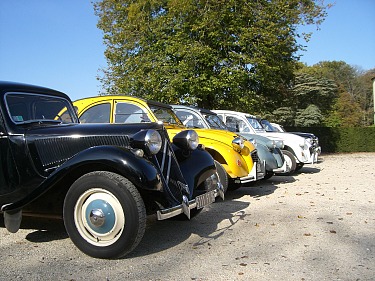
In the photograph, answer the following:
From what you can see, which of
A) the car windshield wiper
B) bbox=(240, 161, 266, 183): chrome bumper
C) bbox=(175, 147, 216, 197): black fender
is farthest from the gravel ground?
the car windshield wiper

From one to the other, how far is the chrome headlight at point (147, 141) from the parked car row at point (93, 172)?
11 mm

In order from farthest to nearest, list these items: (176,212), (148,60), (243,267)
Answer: (148,60), (176,212), (243,267)

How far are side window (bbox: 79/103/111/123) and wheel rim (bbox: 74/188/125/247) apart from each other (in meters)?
3.38

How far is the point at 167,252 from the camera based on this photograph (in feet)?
13.4

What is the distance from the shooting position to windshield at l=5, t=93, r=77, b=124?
14.7 feet

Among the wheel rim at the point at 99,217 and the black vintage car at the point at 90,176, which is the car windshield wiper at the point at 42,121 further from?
the wheel rim at the point at 99,217

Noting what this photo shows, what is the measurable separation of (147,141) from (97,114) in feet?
11.6

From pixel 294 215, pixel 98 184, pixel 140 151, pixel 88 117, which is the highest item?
pixel 88 117

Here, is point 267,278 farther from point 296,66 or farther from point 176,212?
point 296,66

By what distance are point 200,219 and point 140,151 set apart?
2157 mm

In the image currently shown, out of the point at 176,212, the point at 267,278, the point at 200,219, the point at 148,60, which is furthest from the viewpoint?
the point at 148,60

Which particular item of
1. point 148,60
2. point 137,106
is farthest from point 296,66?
point 137,106

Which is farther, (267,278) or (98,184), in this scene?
(98,184)

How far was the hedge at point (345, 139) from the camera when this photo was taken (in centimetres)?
2809
